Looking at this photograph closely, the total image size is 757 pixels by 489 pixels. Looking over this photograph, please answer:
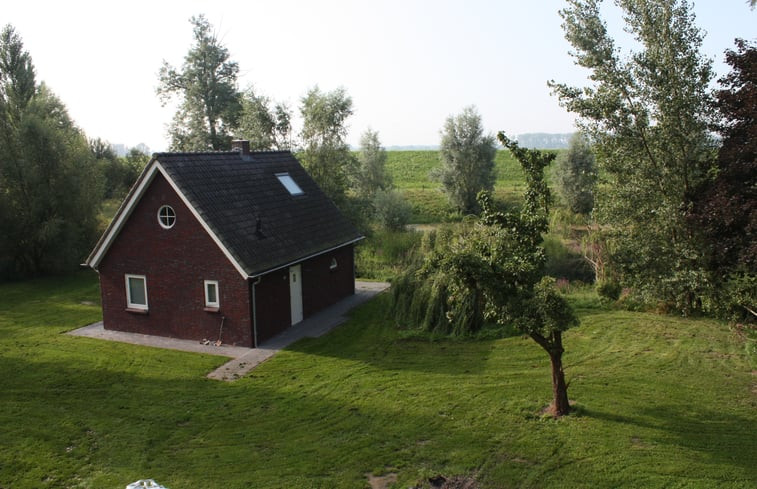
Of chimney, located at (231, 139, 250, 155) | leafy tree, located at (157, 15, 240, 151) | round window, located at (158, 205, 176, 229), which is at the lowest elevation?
round window, located at (158, 205, 176, 229)

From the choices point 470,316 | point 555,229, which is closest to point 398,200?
point 555,229

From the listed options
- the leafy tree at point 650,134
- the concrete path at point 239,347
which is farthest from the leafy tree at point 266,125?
the leafy tree at point 650,134

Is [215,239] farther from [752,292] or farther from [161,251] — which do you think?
[752,292]

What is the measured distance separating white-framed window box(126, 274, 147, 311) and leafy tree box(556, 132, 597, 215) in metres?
27.8

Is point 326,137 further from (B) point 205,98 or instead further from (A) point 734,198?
(A) point 734,198

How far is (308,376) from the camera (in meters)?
14.0

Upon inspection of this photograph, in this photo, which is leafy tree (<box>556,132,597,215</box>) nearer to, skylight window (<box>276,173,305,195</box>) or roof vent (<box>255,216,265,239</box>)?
skylight window (<box>276,173,305,195</box>)

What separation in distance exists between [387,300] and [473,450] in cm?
970

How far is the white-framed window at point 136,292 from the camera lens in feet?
58.4

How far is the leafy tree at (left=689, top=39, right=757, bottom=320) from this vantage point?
11.6 metres

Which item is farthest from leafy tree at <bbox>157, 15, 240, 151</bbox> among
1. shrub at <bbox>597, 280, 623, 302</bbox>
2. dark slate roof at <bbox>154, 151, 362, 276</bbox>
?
shrub at <bbox>597, 280, 623, 302</bbox>

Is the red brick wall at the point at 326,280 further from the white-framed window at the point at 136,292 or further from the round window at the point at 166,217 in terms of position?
the white-framed window at the point at 136,292

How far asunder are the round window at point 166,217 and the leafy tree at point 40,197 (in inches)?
448

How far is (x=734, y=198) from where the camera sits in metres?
11.6
